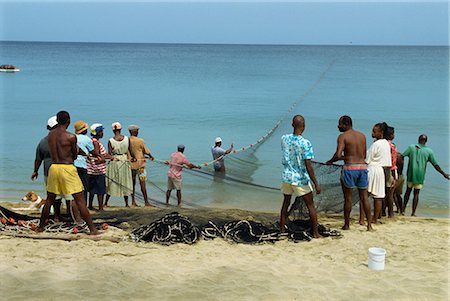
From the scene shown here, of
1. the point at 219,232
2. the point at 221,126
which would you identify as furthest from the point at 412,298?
the point at 221,126

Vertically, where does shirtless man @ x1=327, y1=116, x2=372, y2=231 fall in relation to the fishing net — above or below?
above

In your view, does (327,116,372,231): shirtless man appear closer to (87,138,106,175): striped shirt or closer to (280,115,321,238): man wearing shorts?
(280,115,321,238): man wearing shorts

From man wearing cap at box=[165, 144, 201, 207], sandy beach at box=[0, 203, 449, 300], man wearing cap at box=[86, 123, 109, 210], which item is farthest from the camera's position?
man wearing cap at box=[165, 144, 201, 207]

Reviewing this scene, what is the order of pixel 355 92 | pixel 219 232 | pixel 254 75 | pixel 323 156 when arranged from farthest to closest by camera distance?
pixel 254 75 → pixel 355 92 → pixel 323 156 → pixel 219 232

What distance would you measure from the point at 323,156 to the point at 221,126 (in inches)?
240

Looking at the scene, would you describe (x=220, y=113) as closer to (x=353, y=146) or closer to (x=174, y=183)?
(x=174, y=183)

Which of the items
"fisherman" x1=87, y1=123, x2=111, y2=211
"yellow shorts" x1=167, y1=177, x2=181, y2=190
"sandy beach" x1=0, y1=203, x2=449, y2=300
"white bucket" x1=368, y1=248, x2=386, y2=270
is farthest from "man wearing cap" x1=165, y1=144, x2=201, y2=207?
"white bucket" x1=368, y1=248, x2=386, y2=270

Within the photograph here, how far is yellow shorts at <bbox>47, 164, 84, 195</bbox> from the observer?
6043mm

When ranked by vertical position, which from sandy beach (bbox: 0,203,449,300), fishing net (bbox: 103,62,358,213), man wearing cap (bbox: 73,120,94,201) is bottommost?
sandy beach (bbox: 0,203,449,300)

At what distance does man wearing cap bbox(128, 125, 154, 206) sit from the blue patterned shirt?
7.62ft

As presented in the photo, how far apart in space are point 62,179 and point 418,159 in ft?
16.3

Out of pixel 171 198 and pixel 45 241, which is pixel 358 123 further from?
pixel 45 241

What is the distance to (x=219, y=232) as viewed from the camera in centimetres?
654

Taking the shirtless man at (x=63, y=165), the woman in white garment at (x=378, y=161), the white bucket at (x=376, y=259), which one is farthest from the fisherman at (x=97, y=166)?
the white bucket at (x=376, y=259)
